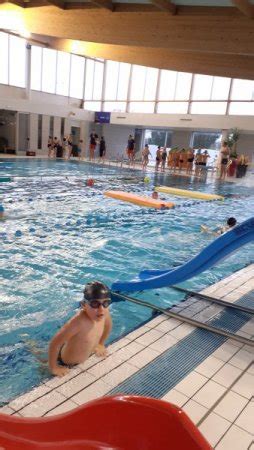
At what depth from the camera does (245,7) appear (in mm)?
5625

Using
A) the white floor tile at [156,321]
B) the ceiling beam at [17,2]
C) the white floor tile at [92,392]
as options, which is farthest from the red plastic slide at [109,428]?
the ceiling beam at [17,2]

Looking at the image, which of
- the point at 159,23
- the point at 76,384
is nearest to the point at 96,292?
the point at 76,384

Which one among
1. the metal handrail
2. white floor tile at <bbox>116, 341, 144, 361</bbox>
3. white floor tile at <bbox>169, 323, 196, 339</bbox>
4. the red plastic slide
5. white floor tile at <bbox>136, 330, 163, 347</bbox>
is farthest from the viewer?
the metal handrail

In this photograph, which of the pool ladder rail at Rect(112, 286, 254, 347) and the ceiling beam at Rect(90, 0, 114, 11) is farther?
the ceiling beam at Rect(90, 0, 114, 11)

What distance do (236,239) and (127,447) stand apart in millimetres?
2495

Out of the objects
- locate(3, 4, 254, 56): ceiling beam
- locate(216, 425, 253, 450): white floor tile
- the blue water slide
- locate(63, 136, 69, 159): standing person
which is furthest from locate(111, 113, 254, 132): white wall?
locate(216, 425, 253, 450): white floor tile

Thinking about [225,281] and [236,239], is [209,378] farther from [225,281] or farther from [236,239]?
[225,281]

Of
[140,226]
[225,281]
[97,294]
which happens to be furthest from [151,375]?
[140,226]

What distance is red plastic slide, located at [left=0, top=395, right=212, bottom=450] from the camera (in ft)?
5.37

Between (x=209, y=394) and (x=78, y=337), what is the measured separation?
3.31 ft

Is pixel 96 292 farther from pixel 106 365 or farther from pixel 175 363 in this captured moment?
pixel 175 363

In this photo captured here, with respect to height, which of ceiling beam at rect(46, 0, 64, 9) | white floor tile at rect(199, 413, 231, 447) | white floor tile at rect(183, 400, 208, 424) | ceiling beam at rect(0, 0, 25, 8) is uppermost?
ceiling beam at rect(0, 0, 25, 8)

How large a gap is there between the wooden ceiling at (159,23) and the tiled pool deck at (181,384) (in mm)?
4886

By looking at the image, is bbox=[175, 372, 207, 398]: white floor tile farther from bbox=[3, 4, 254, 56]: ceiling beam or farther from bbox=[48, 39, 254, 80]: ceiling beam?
bbox=[48, 39, 254, 80]: ceiling beam
